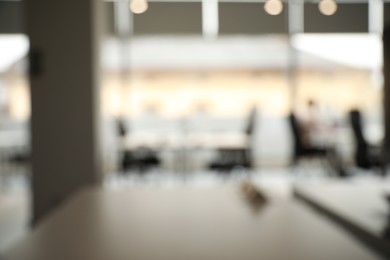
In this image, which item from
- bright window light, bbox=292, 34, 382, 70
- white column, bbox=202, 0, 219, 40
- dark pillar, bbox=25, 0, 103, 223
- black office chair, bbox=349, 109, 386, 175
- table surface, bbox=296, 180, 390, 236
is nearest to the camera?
table surface, bbox=296, 180, 390, 236

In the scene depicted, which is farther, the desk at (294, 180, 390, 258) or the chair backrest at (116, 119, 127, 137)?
the chair backrest at (116, 119, 127, 137)

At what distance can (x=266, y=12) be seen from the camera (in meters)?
5.96

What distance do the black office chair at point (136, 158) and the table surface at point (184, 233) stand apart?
14.0 ft

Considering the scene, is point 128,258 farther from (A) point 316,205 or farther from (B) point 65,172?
(B) point 65,172

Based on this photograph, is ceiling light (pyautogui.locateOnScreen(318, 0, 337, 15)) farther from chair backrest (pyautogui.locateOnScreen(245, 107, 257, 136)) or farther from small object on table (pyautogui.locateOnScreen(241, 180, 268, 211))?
small object on table (pyautogui.locateOnScreen(241, 180, 268, 211))

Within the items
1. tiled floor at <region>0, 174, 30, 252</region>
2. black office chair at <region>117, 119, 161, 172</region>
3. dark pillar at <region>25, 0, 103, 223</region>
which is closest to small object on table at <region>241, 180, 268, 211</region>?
tiled floor at <region>0, 174, 30, 252</region>

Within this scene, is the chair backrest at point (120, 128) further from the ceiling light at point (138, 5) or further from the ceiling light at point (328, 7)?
the ceiling light at point (328, 7)

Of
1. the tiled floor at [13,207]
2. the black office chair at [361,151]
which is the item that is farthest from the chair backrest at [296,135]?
the tiled floor at [13,207]

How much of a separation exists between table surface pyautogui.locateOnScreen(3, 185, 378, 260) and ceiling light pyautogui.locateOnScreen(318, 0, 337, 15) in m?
4.67

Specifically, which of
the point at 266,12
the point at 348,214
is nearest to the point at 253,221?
the point at 348,214

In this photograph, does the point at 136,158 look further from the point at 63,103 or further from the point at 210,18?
the point at 210,18

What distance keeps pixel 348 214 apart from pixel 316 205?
217 mm

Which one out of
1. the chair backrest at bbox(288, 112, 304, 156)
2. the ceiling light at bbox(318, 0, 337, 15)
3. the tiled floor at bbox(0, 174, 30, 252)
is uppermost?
the ceiling light at bbox(318, 0, 337, 15)

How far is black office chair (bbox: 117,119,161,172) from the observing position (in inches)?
222
